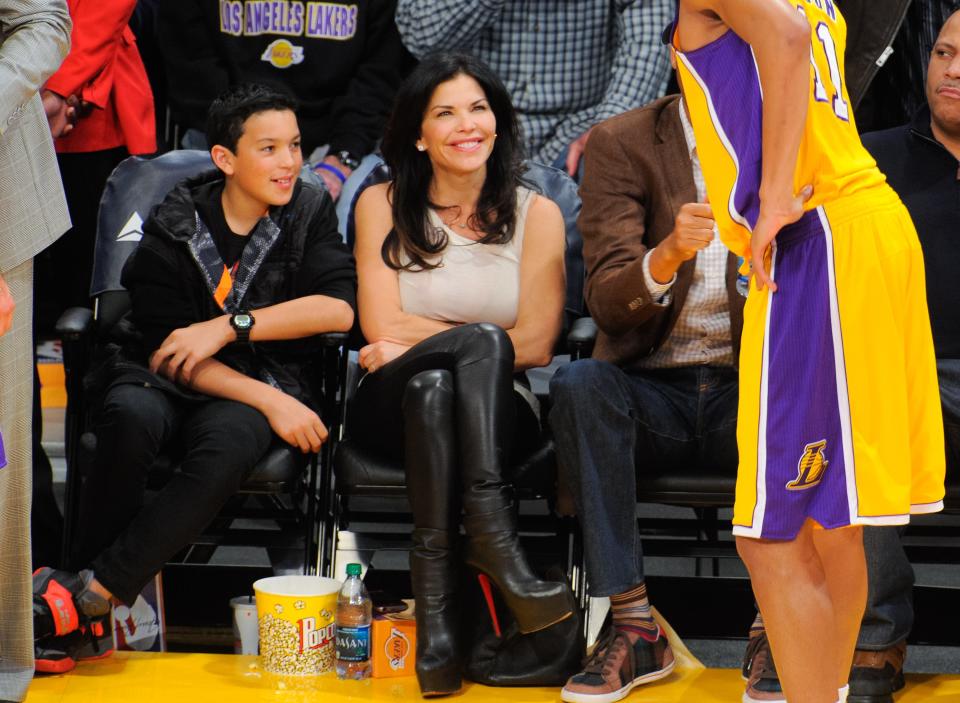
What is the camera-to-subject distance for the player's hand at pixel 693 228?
8.73 ft

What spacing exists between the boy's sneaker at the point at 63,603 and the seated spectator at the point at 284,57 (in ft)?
5.86

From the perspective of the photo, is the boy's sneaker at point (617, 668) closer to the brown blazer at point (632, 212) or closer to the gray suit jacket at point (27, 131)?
the brown blazer at point (632, 212)

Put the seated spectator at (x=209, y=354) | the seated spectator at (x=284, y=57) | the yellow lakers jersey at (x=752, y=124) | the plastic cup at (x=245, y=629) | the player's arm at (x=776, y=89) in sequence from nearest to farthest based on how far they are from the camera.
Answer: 1. the player's arm at (x=776, y=89)
2. the yellow lakers jersey at (x=752, y=124)
3. the seated spectator at (x=209, y=354)
4. the plastic cup at (x=245, y=629)
5. the seated spectator at (x=284, y=57)

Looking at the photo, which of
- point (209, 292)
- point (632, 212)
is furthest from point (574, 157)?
point (209, 292)

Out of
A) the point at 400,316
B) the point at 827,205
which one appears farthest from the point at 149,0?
the point at 827,205

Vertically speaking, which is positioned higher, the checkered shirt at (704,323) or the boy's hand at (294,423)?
the checkered shirt at (704,323)

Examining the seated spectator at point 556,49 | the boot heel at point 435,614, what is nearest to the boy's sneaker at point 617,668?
the boot heel at point 435,614

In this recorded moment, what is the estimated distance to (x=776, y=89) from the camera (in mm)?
1990

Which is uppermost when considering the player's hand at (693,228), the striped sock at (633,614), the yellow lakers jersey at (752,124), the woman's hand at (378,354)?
the yellow lakers jersey at (752,124)

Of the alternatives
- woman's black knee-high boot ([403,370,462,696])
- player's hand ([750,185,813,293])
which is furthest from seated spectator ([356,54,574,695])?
player's hand ([750,185,813,293])

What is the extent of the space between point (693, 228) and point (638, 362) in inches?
21.7

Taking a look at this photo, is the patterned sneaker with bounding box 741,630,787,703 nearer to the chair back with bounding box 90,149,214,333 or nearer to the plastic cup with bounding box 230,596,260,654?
the plastic cup with bounding box 230,596,260,654

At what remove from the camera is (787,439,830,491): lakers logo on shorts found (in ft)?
6.67

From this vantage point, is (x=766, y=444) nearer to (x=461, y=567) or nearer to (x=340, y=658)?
(x=461, y=567)
